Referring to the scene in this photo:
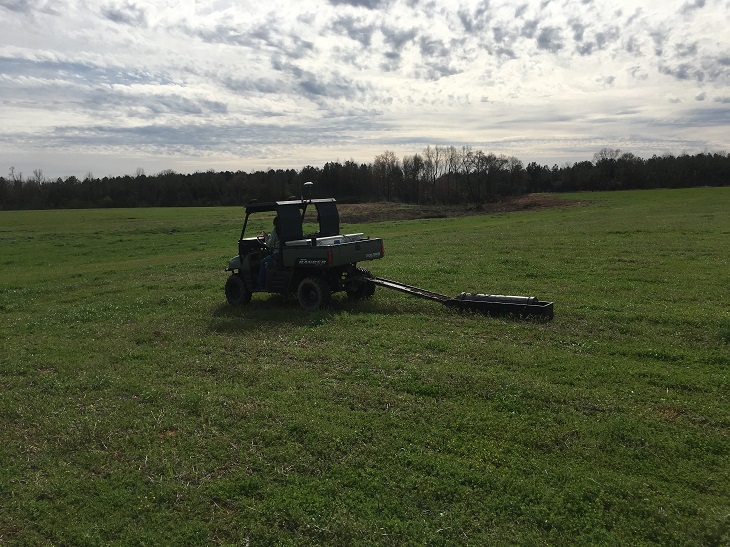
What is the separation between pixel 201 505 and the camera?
479cm

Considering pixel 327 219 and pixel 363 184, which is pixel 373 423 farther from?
pixel 363 184

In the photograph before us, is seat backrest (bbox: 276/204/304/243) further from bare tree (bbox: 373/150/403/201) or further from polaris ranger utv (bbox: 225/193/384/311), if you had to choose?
bare tree (bbox: 373/150/403/201)

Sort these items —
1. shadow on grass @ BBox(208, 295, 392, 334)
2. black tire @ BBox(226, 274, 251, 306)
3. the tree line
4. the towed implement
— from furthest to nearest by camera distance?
the tree line < black tire @ BBox(226, 274, 251, 306) < the towed implement < shadow on grass @ BBox(208, 295, 392, 334)

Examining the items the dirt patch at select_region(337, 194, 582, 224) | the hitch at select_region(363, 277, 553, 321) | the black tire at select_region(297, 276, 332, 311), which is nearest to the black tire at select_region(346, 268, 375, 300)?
the black tire at select_region(297, 276, 332, 311)

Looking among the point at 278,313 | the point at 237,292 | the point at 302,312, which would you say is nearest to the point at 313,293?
→ the point at 302,312

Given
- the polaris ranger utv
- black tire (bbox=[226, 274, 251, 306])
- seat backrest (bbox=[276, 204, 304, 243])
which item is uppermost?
seat backrest (bbox=[276, 204, 304, 243])

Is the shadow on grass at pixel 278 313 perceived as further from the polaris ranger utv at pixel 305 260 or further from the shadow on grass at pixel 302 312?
the polaris ranger utv at pixel 305 260

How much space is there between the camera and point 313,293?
39.9 ft

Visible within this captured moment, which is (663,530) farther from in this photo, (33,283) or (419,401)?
A: (33,283)

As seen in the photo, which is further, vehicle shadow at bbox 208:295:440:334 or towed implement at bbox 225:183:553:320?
towed implement at bbox 225:183:553:320

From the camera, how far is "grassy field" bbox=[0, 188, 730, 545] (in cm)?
Answer: 448

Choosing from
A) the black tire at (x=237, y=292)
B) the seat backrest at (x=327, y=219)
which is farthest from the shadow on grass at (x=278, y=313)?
the seat backrest at (x=327, y=219)

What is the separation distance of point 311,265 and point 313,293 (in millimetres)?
688

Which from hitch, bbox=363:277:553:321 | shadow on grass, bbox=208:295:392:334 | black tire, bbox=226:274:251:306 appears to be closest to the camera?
hitch, bbox=363:277:553:321
